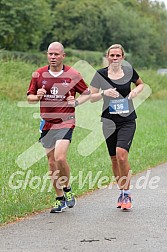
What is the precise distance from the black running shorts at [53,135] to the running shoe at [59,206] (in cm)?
73

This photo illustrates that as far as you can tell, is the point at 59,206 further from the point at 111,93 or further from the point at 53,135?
the point at 111,93

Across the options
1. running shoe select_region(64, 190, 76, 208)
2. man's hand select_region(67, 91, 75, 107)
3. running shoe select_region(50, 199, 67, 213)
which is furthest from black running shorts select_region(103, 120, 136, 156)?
running shoe select_region(50, 199, 67, 213)

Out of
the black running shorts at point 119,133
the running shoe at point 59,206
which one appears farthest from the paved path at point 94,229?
the black running shorts at point 119,133

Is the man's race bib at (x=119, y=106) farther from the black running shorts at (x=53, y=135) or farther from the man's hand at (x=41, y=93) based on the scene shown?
the man's hand at (x=41, y=93)

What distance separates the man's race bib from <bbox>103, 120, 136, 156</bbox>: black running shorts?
0.17 meters

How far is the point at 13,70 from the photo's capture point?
29.7 m

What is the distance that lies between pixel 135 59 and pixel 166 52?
9.36 metres

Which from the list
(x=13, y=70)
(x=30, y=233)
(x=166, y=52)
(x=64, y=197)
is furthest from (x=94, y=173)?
(x=166, y=52)

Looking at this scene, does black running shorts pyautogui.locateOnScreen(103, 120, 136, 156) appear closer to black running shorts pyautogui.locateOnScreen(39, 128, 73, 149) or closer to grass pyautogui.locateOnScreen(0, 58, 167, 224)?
black running shorts pyautogui.locateOnScreen(39, 128, 73, 149)

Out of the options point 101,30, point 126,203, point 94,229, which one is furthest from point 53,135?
point 101,30

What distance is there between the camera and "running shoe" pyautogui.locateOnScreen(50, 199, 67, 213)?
27.7 feet

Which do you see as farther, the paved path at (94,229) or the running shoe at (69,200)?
the running shoe at (69,200)

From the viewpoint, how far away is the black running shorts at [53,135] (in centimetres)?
841

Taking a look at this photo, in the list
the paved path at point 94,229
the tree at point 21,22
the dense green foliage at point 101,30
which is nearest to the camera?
the paved path at point 94,229
